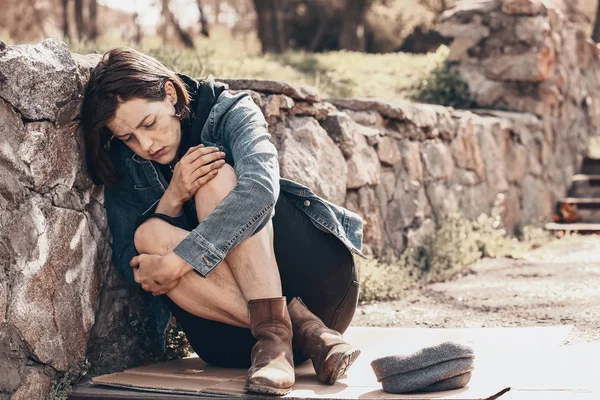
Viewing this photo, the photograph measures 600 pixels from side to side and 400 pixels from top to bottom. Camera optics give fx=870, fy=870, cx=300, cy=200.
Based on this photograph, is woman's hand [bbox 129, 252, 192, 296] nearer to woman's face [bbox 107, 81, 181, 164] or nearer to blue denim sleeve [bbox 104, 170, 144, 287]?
blue denim sleeve [bbox 104, 170, 144, 287]

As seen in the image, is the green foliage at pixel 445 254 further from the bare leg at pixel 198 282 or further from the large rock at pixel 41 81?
the large rock at pixel 41 81

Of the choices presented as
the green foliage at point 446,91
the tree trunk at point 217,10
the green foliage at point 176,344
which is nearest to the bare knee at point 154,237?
the green foliage at point 176,344

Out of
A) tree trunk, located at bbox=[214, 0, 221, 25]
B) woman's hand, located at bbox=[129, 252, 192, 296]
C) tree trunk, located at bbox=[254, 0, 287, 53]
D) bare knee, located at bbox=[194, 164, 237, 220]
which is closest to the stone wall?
woman's hand, located at bbox=[129, 252, 192, 296]

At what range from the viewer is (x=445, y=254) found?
5664 millimetres

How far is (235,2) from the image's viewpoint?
2005 cm

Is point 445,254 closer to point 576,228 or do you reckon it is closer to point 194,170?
point 576,228

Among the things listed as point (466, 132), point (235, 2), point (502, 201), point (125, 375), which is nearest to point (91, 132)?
point (125, 375)

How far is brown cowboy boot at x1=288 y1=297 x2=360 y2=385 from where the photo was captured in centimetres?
273

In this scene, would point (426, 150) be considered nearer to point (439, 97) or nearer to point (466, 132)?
point (466, 132)

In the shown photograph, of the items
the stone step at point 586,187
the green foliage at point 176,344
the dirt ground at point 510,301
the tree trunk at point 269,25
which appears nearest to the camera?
the green foliage at point 176,344

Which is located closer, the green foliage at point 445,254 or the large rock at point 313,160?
the large rock at point 313,160

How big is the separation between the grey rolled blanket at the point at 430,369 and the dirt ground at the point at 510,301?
0.96m

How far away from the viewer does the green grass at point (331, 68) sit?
625cm

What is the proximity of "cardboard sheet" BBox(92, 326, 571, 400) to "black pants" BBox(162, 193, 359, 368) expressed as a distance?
4.2 inches
